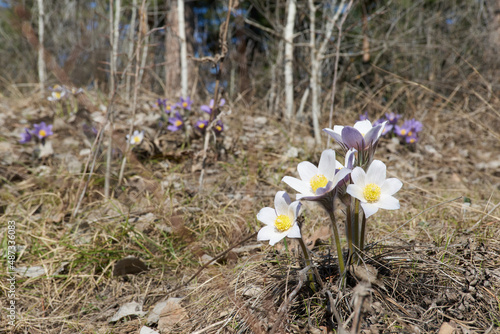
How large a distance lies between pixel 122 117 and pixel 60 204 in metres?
1.53

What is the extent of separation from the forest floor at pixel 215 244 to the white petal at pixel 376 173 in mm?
282

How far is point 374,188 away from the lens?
0.98m

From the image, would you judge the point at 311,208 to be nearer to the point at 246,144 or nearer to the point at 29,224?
the point at 246,144

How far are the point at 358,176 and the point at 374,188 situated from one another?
6cm

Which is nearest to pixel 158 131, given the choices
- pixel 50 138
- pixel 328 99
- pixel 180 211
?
pixel 50 138

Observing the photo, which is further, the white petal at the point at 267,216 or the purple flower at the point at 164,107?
the purple flower at the point at 164,107

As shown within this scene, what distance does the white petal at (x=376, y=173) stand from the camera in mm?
1000

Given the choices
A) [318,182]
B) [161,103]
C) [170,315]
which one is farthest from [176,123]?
[318,182]

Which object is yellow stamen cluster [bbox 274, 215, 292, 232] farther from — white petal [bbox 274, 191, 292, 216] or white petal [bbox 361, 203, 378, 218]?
white petal [bbox 361, 203, 378, 218]

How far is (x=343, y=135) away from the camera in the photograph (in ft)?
3.37

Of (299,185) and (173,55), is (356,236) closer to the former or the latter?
(299,185)

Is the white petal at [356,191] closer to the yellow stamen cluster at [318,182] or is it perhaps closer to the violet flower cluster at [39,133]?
the yellow stamen cluster at [318,182]

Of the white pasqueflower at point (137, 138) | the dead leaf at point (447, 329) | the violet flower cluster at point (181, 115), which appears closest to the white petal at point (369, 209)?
the dead leaf at point (447, 329)

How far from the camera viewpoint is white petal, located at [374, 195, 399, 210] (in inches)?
37.3
